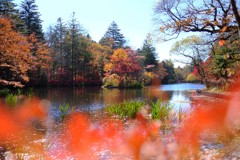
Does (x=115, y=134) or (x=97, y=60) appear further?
(x=97, y=60)

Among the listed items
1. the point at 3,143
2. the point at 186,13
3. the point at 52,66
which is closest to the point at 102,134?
the point at 3,143

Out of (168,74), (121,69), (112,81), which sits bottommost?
(112,81)

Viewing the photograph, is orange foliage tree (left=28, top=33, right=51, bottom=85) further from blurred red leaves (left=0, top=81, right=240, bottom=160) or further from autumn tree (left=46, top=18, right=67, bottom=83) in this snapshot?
blurred red leaves (left=0, top=81, right=240, bottom=160)

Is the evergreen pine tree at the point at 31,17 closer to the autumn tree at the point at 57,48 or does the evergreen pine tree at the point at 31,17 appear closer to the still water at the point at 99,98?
the autumn tree at the point at 57,48

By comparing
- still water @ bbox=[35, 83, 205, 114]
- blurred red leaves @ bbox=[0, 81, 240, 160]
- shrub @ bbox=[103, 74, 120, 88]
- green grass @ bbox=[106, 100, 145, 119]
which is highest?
shrub @ bbox=[103, 74, 120, 88]

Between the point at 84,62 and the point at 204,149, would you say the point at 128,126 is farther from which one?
the point at 84,62

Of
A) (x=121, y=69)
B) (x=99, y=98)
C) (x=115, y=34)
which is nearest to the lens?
(x=99, y=98)

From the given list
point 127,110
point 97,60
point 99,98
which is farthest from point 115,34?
point 127,110

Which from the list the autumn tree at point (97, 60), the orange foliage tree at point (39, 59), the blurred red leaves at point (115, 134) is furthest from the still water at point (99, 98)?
the autumn tree at point (97, 60)

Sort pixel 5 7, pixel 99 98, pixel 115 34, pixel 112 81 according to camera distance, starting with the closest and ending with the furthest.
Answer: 1. pixel 99 98
2. pixel 5 7
3. pixel 112 81
4. pixel 115 34

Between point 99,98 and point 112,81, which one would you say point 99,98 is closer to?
point 99,98

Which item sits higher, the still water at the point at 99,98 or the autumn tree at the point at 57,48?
the autumn tree at the point at 57,48

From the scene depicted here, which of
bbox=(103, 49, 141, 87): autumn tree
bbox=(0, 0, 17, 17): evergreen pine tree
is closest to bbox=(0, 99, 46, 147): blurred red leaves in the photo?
bbox=(0, 0, 17, 17): evergreen pine tree

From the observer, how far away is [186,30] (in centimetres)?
954
